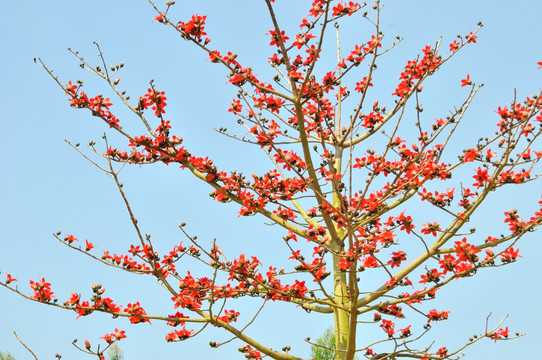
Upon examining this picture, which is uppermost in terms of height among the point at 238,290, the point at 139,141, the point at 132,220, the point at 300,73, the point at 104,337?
the point at 300,73

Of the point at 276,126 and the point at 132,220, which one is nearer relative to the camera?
the point at 132,220

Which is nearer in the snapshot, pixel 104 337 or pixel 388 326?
pixel 104 337

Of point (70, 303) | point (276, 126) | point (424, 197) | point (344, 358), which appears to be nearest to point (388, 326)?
point (344, 358)

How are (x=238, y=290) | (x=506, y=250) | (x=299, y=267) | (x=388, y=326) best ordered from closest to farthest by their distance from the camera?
(x=506, y=250), (x=299, y=267), (x=238, y=290), (x=388, y=326)

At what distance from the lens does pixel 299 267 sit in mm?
4781

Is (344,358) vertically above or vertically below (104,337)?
above

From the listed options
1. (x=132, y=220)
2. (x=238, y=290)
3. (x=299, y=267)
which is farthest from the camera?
(x=238, y=290)

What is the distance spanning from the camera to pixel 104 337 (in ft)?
15.1

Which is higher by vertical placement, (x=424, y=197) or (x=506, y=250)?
(x=424, y=197)

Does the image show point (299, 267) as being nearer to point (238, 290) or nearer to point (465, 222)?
point (238, 290)

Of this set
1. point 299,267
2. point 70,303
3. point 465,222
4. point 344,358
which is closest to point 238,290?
point 299,267

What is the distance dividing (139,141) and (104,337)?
6.21 ft

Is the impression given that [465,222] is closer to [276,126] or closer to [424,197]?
[424,197]

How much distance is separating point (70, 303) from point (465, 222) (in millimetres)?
3583
